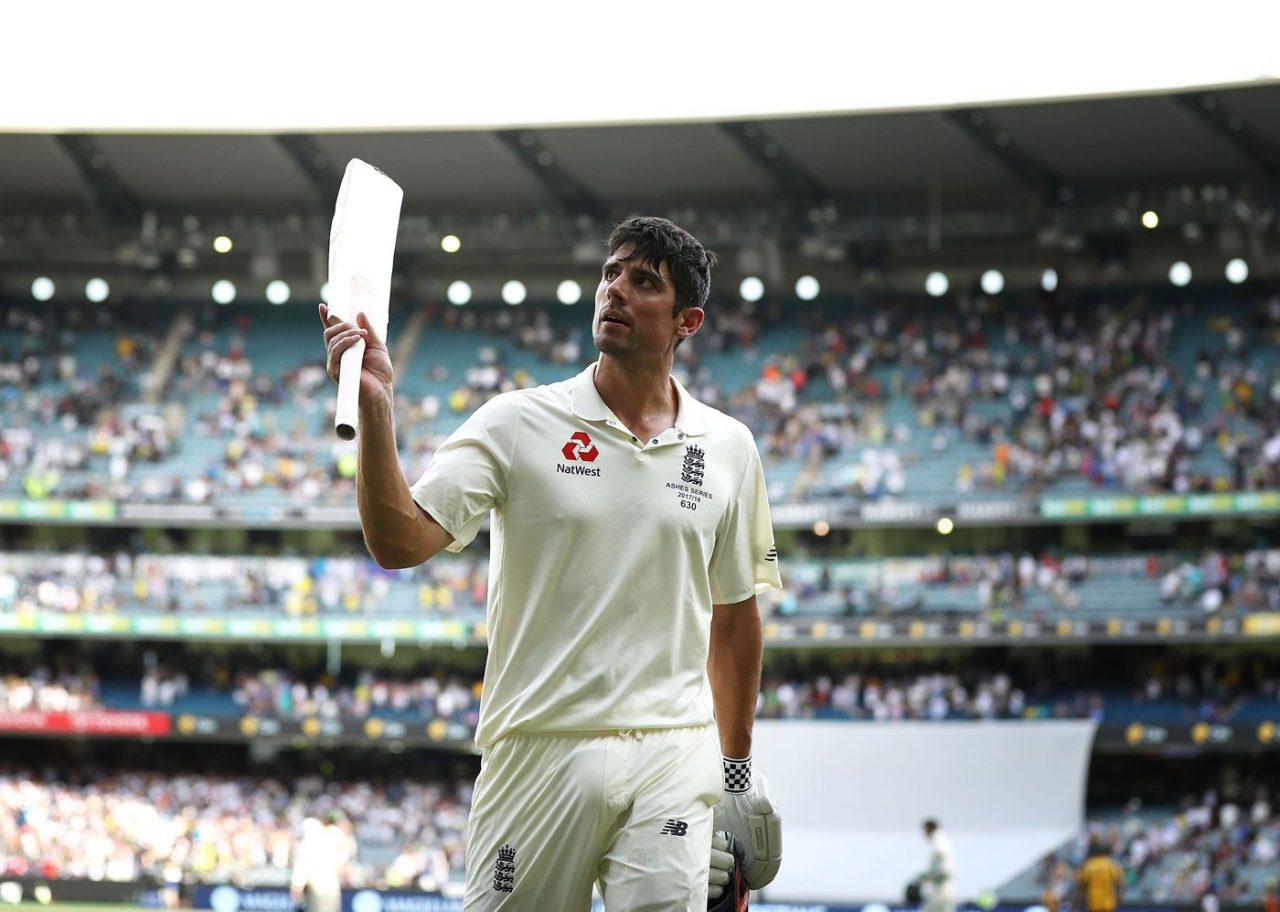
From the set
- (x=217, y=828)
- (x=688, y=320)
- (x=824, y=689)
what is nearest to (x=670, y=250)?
(x=688, y=320)

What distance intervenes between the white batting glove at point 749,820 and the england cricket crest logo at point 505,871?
2.38 feet

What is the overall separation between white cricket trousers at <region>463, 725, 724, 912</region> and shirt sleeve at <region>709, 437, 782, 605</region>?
1.81 ft

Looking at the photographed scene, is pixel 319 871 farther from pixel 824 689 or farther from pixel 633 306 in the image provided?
pixel 824 689

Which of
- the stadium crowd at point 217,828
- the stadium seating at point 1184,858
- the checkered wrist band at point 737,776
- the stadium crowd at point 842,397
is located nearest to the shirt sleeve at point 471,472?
the checkered wrist band at point 737,776

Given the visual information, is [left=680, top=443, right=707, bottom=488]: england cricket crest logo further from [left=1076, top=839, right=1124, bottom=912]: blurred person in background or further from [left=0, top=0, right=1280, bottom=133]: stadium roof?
[left=0, top=0, right=1280, bottom=133]: stadium roof

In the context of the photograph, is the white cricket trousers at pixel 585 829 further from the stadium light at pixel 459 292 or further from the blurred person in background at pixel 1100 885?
the stadium light at pixel 459 292

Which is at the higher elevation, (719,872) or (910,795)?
(719,872)

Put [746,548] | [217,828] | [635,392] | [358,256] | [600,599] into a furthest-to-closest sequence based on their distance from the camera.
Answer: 1. [217,828]
2. [746,548]
3. [635,392]
4. [600,599]
5. [358,256]

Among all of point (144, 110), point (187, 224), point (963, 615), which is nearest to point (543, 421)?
point (963, 615)

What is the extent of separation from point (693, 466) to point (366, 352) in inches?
37.6

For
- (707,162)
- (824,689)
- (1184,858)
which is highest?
(707,162)

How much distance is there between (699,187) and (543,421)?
30334mm

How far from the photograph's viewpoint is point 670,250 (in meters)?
3.92

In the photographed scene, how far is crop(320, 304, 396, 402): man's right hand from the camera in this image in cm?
328
